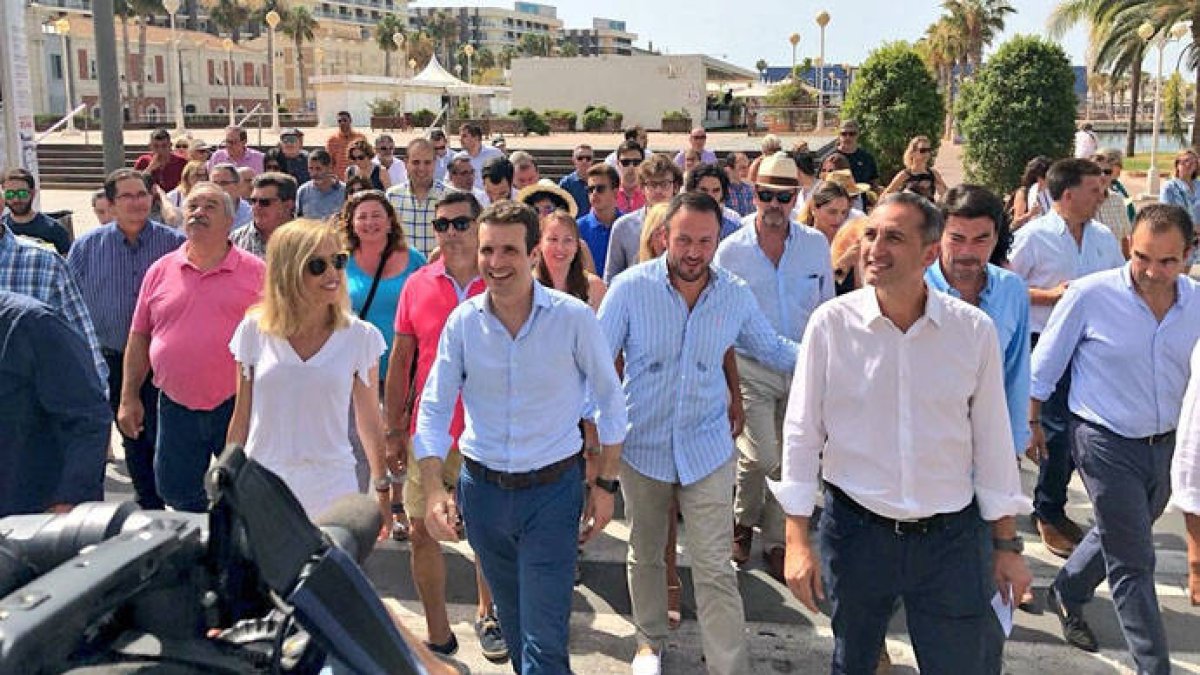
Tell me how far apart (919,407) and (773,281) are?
2246 mm

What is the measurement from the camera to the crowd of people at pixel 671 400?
124 inches

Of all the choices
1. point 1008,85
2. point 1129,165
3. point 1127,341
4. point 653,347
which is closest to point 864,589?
point 653,347

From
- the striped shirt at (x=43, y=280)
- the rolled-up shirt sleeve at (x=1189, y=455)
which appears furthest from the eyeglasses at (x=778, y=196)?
the striped shirt at (x=43, y=280)

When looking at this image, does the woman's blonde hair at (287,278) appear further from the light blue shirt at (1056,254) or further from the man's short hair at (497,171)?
→ the man's short hair at (497,171)

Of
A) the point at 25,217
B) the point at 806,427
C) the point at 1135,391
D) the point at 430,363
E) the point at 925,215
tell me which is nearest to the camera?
the point at 925,215

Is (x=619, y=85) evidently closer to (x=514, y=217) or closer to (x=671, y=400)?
(x=671, y=400)

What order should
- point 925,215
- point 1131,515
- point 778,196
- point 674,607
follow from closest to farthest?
point 925,215 → point 1131,515 → point 674,607 → point 778,196

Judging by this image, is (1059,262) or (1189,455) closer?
(1189,455)

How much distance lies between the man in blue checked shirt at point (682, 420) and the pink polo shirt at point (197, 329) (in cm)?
163

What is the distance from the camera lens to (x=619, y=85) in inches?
2028

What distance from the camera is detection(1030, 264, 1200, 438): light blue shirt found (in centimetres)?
414

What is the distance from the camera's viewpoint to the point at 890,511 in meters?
3.17

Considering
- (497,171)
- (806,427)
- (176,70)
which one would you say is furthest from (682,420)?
(176,70)

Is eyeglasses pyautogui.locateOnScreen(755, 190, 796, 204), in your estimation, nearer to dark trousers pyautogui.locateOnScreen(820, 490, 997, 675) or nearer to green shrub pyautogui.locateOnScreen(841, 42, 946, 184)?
dark trousers pyautogui.locateOnScreen(820, 490, 997, 675)
